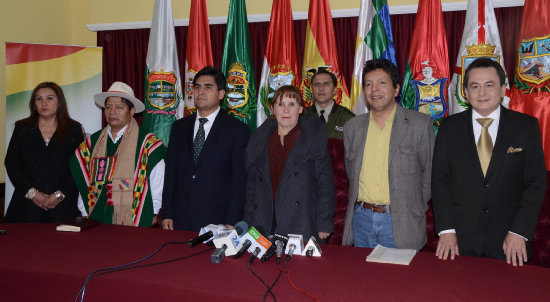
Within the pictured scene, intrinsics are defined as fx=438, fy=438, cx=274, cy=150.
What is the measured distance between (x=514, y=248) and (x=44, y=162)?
2888 millimetres

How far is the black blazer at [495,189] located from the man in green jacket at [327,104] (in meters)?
1.55

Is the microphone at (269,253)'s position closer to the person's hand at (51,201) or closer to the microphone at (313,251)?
the microphone at (313,251)

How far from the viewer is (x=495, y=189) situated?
192cm

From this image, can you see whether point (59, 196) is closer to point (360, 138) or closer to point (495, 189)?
point (360, 138)

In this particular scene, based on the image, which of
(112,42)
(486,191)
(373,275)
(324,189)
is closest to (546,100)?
(486,191)

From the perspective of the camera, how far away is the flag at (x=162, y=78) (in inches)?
169

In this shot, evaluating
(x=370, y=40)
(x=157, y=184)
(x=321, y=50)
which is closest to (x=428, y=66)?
(x=370, y=40)

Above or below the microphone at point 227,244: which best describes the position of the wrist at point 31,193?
below

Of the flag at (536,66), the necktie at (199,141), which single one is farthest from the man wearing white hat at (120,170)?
the flag at (536,66)

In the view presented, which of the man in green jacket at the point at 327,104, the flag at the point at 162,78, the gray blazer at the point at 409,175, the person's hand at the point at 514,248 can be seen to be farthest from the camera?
the flag at the point at 162,78

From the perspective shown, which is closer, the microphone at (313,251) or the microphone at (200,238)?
the microphone at (313,251)

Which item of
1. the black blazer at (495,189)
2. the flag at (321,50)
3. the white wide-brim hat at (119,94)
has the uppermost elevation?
the flag at (321,50)

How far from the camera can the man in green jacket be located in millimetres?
3504

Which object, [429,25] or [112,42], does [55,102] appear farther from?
[429,25]
